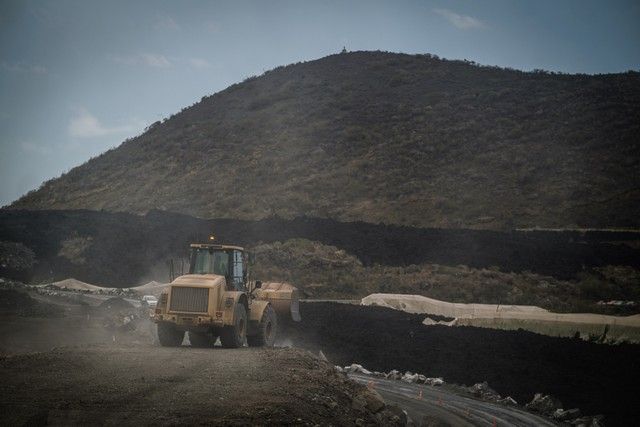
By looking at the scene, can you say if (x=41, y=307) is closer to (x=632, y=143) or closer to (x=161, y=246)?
(x=161, y=246)

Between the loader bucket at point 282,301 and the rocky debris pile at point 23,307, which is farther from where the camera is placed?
the rocky debris pile at point 23,307

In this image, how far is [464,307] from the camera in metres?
36.1

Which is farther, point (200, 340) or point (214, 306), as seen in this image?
point (200, 340)

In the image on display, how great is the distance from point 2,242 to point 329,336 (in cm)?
4382

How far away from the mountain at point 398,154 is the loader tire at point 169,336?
4081cm

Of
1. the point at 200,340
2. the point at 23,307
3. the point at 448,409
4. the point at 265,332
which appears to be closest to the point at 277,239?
the point at 23,307

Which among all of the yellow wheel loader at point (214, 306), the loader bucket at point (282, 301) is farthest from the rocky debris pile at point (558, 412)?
the loader bucket at point (282, 301)

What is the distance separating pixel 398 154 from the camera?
72.6 m

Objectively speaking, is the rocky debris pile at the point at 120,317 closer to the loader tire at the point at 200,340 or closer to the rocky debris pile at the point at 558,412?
the loader tire at the point at 200,340

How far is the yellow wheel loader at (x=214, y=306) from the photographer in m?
16.7

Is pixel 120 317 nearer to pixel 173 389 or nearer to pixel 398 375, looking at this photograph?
pixel 398 375

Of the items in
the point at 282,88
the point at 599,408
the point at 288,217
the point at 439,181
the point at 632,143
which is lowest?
the point at 599,408

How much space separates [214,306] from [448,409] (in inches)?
302

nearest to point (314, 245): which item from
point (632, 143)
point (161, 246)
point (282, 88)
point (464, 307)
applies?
point (161, 246)
